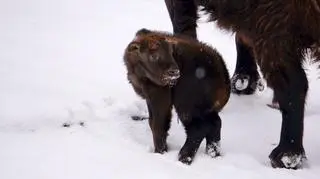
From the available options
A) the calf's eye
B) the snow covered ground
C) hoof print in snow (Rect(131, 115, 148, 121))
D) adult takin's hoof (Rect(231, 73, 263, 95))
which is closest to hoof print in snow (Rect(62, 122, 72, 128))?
the snow covered ground

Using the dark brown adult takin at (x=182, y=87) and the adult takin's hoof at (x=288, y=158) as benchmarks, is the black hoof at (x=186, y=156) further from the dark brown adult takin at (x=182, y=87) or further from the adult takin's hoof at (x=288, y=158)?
the adult takin's hoof at (x=288, y=158)

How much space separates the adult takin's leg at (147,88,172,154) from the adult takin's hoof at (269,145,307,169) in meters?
0.71

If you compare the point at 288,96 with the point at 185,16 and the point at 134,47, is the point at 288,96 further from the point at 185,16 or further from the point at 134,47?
the point at 185,16

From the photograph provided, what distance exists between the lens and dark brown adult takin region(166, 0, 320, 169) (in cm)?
343

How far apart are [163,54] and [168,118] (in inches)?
17.5

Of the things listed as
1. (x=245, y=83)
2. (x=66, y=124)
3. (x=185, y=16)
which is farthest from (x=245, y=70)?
(x=66, y=124)

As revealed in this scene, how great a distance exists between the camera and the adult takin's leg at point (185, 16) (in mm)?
4910

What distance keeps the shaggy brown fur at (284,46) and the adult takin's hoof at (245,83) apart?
4.89 ft

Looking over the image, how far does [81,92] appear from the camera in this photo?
16.3ft

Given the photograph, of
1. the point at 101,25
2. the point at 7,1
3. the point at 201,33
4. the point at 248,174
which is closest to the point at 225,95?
the point at 248,174

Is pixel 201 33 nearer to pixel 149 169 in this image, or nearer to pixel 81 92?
pixel 81 92

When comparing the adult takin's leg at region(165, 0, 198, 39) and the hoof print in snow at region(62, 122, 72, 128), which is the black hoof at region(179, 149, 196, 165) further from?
the adult takin's leg at region(165, 0, 198, 39)

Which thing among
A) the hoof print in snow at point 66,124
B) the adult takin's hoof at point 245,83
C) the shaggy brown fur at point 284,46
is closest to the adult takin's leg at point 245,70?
the adult takin's hoof at point 245,83

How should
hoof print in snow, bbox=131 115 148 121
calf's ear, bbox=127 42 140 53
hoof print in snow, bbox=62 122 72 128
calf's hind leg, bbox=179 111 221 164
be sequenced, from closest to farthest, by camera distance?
calf's hind leg, bbox=179 111 221 164
calf's ear, bbox=127 42 140 53
hoof print in snow, bbox=62 122 72 128
hoof print in snow, bbox=131 115 148 121
